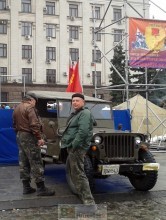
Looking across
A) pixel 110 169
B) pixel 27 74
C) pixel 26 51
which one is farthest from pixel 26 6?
pixel 110 169

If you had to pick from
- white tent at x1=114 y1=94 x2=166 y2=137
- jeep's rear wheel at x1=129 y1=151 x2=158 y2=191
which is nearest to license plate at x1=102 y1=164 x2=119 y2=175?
jeep's rear wheel at x1=129 y1=151 x2=158 y2=191

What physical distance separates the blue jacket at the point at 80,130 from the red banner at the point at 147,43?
8.54 metres

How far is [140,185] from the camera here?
8.87 meters

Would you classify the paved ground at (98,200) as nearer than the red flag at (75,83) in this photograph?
Yes

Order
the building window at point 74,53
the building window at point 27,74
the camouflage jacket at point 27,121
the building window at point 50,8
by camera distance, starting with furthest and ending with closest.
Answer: the building window at point 74,53
the building window at point 50,8
the building window at point 27,74
the camouflage jacket at point 27,121

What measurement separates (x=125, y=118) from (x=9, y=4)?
41.5 meters

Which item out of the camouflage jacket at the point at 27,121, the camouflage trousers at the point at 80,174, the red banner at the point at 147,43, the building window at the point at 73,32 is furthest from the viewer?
the building window at the point at 73,32

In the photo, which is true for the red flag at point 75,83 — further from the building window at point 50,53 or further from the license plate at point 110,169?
the building window at point 50,53

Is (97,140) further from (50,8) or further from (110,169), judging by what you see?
(50,8)

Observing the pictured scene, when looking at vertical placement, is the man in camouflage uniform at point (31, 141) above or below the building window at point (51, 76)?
below

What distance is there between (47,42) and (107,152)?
4584 centimetres

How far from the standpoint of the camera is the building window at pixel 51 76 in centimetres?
5272

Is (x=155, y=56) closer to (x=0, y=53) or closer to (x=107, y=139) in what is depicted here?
(x=107, y=139)

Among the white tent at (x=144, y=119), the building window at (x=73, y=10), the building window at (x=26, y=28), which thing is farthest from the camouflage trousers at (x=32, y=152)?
the building window at (x=73, y=10)
